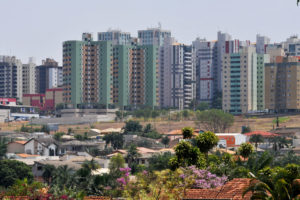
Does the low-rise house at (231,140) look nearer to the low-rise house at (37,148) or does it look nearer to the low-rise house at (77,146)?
the low-rise house at (77,146)

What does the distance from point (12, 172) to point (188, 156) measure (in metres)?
62.5

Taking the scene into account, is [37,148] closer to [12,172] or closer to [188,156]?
[12,172]

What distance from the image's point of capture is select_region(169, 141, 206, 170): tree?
5327 centimetres

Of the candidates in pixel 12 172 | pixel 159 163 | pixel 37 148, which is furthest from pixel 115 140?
pixel 12 172

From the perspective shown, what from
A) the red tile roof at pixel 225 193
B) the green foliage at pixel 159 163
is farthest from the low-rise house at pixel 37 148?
the red tile roof at pixel 225 193

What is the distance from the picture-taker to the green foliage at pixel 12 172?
364ft

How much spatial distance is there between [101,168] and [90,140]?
60.4m

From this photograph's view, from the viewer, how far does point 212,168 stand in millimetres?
54812

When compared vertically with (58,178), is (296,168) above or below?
above

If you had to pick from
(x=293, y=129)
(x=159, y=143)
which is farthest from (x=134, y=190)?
(x=293, y=129)

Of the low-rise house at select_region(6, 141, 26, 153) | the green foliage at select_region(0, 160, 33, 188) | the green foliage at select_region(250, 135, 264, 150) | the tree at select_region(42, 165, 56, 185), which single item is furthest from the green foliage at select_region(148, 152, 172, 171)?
the low-rise house at select_region(6, 141, 26, 153)

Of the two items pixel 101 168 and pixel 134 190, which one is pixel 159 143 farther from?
pixel 134 190

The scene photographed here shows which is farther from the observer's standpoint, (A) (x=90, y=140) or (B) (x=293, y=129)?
(B) (x=293, y=129)

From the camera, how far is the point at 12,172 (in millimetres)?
112312
